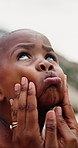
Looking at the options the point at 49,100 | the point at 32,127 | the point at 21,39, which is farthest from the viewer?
the point at 21,39

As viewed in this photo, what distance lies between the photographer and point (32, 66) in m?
0.88

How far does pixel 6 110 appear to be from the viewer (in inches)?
38.5

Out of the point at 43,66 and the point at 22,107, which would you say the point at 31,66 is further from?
the point at 22,107

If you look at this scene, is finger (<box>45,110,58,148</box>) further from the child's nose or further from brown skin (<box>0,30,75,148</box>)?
the child's nose

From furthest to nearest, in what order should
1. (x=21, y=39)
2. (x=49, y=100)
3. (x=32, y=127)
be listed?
(x=21, y=39) < (x=49, y=100) < (x=32, y=127)

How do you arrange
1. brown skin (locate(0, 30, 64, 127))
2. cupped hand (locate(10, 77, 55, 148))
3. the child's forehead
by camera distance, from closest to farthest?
cupped hand (locate(10, 77, 55, 148)), brown skin (locate(0, 30, 64, 127)), the child's forehead

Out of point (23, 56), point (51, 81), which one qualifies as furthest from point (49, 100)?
point (23, 56)

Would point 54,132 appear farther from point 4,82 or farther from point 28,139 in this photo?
point 4,82

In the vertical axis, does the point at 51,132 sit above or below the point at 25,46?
below

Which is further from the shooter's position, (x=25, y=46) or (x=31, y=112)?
(x=25, y=46)

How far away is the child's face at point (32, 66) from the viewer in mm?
843

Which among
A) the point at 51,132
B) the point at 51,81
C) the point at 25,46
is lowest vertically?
the point at 51,132

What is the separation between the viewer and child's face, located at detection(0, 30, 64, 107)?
2.77 feet

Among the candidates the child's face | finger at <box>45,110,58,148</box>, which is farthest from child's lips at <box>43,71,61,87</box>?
finger at <box>45,110,58,148</box>
